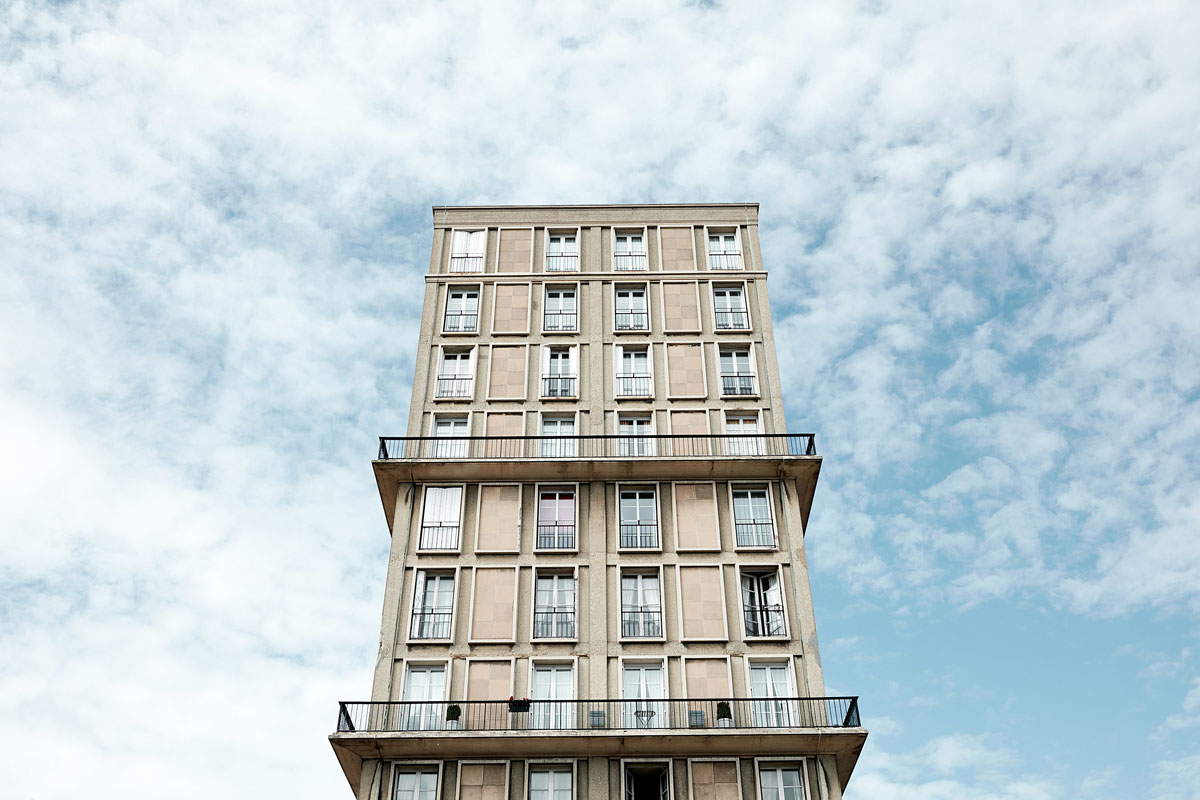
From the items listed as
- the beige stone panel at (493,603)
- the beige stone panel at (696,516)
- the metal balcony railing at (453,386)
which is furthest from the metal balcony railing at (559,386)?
the beige stone panel at (493,603)

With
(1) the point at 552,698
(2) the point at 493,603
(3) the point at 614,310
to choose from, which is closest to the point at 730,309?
(3) the point at 614,310

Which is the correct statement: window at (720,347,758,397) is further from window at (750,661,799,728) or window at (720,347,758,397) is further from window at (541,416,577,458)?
window at (750,661,799,728)

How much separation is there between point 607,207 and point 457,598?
20.0 meters

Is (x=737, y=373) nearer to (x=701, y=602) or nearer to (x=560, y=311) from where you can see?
(x=560, y=311)

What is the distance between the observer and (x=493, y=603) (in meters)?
37.6

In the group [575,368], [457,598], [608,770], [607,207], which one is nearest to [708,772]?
[608,770]

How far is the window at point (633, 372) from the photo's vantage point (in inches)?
1711

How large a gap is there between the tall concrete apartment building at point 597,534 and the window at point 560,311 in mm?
102

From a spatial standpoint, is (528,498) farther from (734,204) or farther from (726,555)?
(734,204)

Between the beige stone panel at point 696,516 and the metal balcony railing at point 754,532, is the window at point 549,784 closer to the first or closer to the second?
the beige stone panel at point 696,516

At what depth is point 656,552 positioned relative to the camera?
38.7 meters

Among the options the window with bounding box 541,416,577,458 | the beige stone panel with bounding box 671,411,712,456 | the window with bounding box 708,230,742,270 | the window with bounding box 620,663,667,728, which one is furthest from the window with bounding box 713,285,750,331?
the window with bounding box 620,663,667,728

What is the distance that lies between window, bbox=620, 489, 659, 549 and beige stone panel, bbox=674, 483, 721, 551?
83 cm

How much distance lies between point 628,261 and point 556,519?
527 inches
